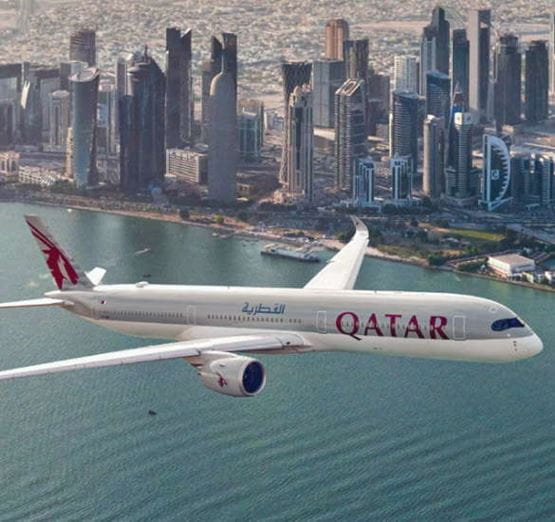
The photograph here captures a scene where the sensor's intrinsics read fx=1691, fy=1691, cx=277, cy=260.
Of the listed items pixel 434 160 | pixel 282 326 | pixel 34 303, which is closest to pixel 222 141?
pixel 434 160

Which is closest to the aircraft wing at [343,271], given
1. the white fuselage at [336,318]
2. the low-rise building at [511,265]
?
the white fuselage at [336,318]

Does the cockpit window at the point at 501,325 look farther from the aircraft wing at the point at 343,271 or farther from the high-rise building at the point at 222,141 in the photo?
the high-rise building at the point at 222,141

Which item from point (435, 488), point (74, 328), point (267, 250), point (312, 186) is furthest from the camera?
point (312, 186)

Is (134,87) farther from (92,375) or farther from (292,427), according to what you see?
(292,427)

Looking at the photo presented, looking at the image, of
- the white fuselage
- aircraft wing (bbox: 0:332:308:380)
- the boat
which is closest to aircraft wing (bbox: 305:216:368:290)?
the white fuselage

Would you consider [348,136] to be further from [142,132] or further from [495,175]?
[142,132]

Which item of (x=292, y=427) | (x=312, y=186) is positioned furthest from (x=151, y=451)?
(x=312, y=186)
